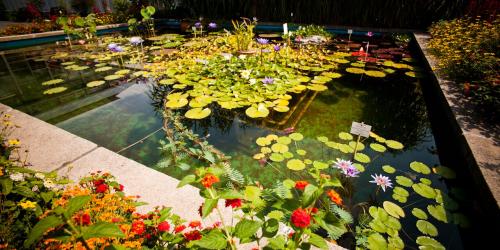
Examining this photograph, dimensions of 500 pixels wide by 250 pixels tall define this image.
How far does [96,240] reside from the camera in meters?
1.02

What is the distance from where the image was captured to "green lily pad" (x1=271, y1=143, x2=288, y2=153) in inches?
85.7

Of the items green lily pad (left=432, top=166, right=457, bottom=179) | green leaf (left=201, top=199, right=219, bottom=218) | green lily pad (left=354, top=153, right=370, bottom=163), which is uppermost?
green leaf (left=201, top=199, right=219, bottom=218)

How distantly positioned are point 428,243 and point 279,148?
1168 mm

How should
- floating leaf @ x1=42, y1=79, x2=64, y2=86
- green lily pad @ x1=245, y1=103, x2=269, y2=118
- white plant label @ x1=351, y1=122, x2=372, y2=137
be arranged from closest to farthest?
white plant label @ x1=351, y1=122, x2=372, y2=137
green lily pad @ x1=245, y1=103, x2=269, y2=118
floating leaf @ x1=42, y1=79, x2=64, y2=86

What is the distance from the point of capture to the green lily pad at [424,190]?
173cm

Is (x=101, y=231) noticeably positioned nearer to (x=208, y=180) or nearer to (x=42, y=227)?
(x=42, y=227)

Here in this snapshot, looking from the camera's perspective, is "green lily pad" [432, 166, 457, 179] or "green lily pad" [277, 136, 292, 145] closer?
"green lily pad" [432, 166, 457, 179]

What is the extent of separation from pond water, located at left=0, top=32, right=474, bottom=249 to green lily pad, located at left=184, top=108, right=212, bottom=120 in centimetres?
7

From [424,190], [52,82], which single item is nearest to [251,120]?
[424,190]

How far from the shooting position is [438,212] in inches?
63.5

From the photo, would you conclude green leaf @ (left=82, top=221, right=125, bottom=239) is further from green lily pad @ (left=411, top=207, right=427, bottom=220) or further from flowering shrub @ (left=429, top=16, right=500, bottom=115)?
flowering shrub @ (left=429, top=16, right=500, bottom=115)

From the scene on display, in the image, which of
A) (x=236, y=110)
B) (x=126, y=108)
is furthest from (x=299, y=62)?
(x=126, y=108)

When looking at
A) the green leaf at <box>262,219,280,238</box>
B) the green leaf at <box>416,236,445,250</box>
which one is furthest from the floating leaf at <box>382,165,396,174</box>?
the green leaf at <box>262,219,280,238</box>

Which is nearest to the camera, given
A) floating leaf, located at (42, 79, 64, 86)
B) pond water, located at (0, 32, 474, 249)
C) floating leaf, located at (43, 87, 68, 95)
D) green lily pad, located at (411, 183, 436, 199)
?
green lily pad, located at (411, 183, 436, 199)
